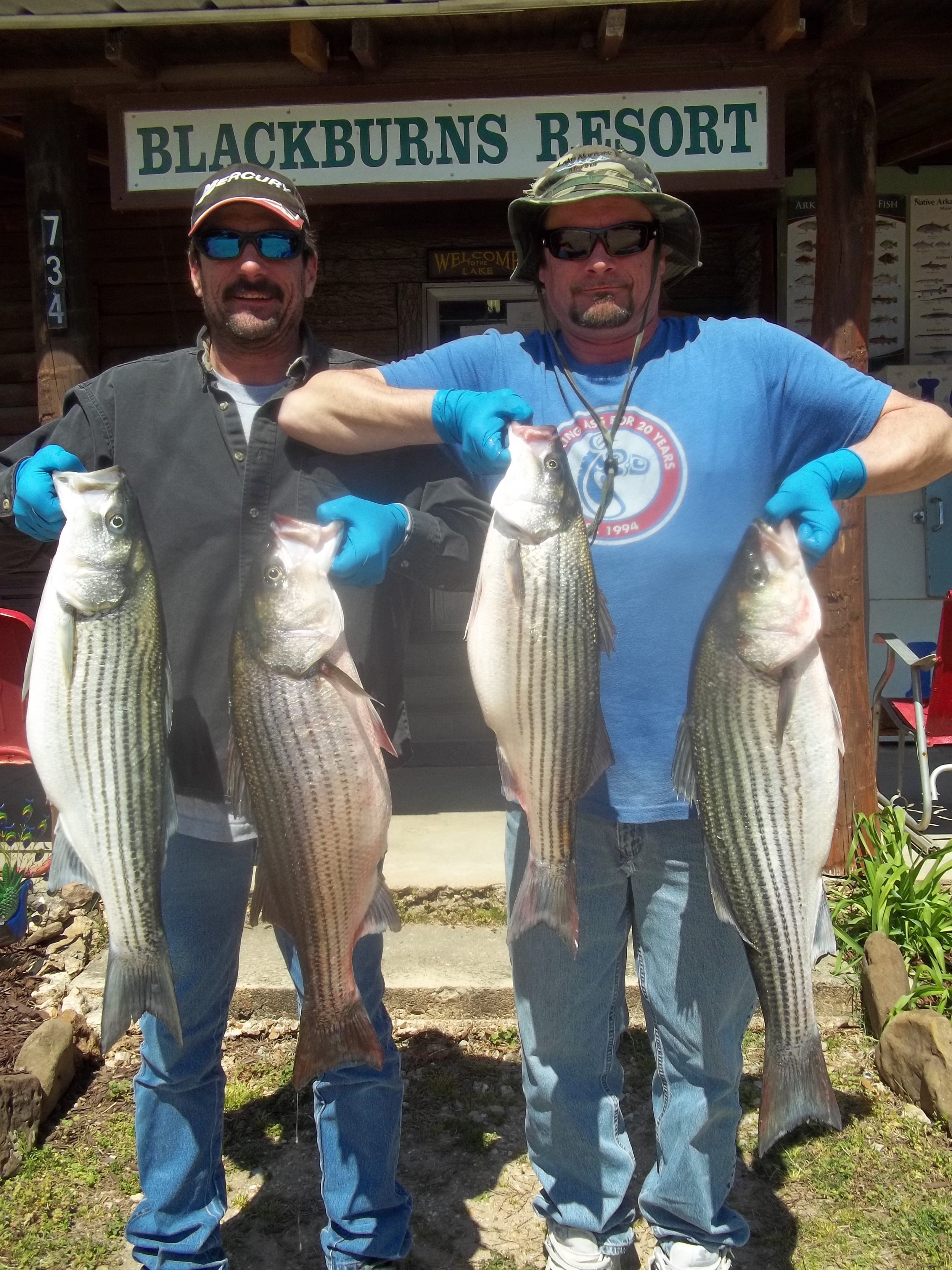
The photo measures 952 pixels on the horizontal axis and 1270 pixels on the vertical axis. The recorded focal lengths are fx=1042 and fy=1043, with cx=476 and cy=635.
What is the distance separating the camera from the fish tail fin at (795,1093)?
2037 mm

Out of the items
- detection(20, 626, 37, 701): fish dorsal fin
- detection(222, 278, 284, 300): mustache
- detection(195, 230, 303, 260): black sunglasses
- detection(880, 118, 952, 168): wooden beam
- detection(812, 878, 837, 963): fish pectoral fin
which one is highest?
detection(880, 118, 952, 168): wooden beam

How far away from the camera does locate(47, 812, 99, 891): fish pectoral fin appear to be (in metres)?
2.10

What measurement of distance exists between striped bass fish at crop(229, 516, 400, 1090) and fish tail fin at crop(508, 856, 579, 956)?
0.27 meters

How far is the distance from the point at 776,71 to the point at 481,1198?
4.54m

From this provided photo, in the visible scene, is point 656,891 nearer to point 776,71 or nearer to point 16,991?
point 16,991

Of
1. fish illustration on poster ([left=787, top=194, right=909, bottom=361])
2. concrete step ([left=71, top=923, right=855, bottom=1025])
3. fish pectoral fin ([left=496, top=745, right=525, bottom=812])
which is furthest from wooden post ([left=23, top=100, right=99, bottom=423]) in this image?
fish illustration on poster ([left=787, top=194, right=909, bottom=361])

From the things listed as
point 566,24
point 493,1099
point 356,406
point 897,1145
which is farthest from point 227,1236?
point 566,24

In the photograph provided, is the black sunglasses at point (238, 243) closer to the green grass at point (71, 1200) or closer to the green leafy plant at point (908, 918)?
the green grass at point (71, 1200)

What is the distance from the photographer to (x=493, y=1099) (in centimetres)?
343

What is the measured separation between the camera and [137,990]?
6.81 feet

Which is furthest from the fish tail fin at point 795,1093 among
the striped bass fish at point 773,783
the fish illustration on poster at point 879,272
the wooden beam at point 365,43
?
the fish illustration on poster at point 879,272

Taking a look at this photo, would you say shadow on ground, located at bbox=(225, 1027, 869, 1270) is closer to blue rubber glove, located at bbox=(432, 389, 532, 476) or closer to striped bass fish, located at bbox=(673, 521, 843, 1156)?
striped bass fish, located at bbox=(673, 521, 843, 1156)

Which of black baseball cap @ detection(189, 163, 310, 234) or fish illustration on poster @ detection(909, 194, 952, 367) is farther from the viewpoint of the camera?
fish illustration on poster @ detection(909, 194, 952, 367)

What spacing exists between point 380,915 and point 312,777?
34cm
